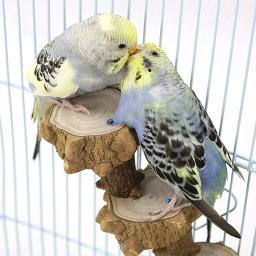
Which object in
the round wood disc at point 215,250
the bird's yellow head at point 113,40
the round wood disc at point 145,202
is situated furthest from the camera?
the round wood disc at point 215,250

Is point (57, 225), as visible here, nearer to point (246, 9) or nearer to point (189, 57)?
point (189, 57)

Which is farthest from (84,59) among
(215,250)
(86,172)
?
(86,172)

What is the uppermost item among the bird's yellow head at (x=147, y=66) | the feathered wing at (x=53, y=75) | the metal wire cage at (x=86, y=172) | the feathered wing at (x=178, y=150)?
the bird's yellow head at (x=147, y=66)

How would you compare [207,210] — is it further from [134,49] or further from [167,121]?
[134,49]

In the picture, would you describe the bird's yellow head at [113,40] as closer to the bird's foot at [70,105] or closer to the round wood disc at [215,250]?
the bird's foot at [70,105]

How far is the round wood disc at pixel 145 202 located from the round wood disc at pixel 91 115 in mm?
143

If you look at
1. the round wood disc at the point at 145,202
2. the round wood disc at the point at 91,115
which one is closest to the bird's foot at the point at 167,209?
the round wood disc at the point at 145,202

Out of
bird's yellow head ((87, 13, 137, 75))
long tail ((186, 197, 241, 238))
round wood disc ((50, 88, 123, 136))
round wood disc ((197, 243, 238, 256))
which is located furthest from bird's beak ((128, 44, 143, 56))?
round wood disc ((197, 243, 238, 256))

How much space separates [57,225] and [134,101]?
618mm

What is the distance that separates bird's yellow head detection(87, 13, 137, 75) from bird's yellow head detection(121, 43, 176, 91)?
0.01 metres

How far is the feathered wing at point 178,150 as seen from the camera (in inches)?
31.2

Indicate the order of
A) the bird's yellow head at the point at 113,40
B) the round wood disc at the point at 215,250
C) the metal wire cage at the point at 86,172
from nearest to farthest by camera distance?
the bird's yellow head at the point at 113,40 → the round wood disc at the point at 215,250 → the metal wire cage at the point at 86,172

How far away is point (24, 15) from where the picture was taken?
1.65 meters

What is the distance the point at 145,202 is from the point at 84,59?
9.6 inches
